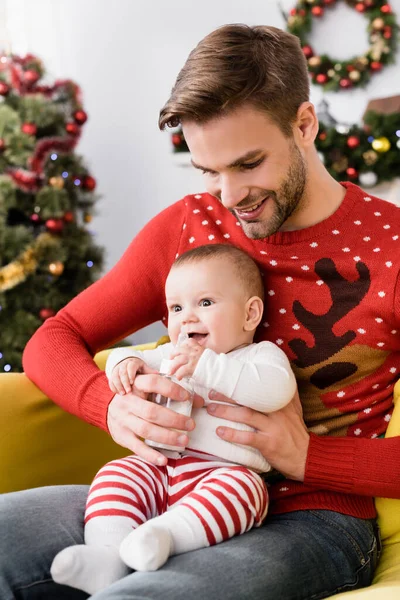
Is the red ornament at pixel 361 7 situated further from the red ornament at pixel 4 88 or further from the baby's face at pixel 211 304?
the baby's face at pixel 211 304

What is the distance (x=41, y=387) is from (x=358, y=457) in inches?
27.6

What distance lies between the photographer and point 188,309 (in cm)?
142

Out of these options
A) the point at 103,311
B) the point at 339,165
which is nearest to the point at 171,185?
the point at 339,165

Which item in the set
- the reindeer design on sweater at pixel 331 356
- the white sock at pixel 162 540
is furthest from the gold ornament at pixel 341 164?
the white sock at pixel 162 540

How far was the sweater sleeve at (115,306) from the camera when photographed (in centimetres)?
156

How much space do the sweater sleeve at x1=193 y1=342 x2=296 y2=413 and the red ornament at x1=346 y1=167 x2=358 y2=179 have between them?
96.7 inches

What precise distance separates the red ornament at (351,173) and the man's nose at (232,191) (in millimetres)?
2301

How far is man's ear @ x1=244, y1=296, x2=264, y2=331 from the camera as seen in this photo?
1416 millimetres

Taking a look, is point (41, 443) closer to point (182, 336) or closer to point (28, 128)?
point (182, 336)

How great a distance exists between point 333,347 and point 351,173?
2311 mm

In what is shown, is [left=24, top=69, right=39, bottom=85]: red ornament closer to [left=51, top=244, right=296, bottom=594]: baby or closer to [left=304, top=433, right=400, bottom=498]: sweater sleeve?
[left=51, top=244, right=296, bottom=594]: baby

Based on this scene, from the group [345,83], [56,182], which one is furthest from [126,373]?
[345,83]

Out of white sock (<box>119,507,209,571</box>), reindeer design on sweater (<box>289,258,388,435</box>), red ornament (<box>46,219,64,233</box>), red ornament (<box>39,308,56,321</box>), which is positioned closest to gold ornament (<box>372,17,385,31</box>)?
red ornament (<box>46,219,64,233</box>)

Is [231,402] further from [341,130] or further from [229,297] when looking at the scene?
[341,130]
